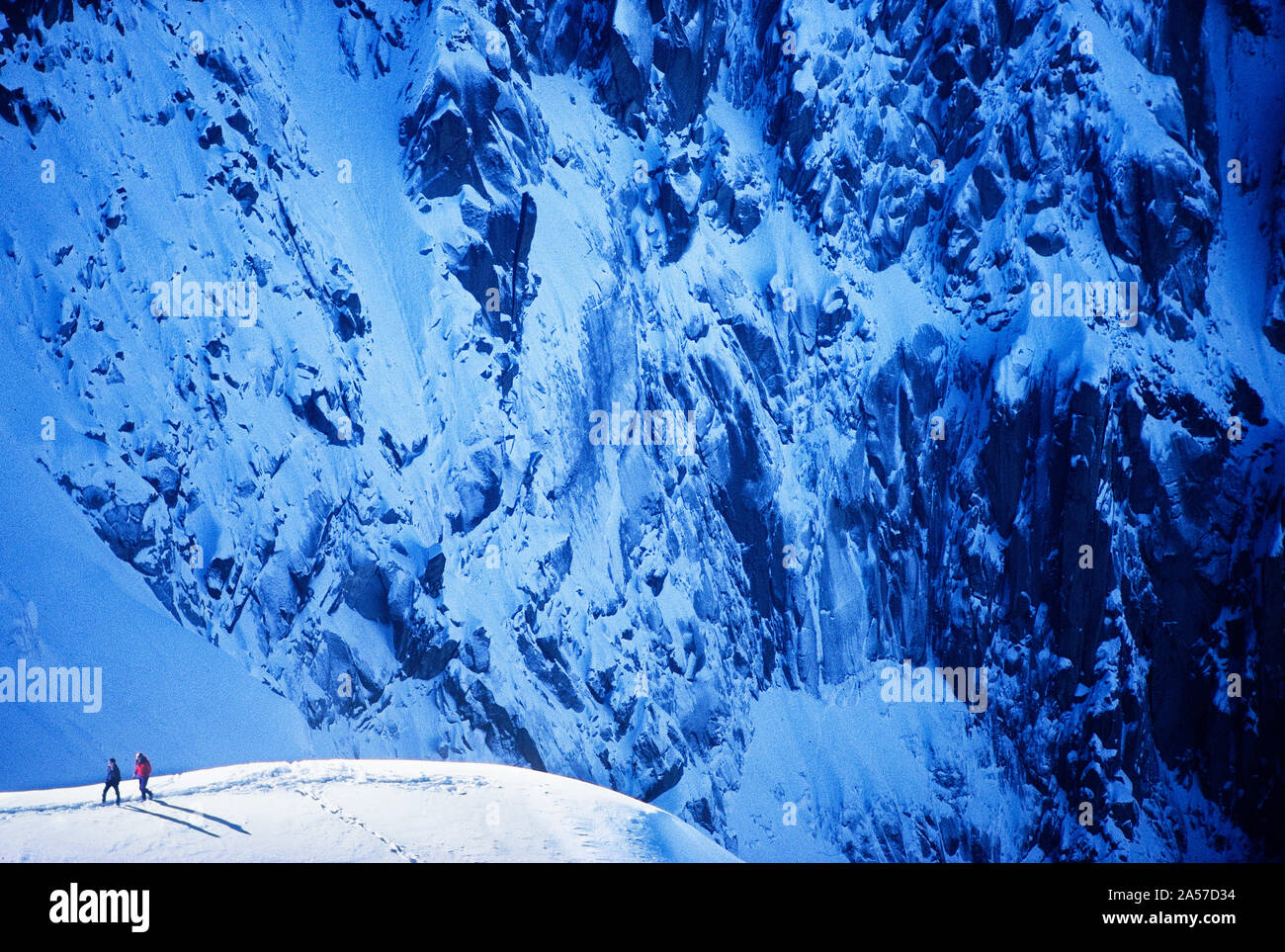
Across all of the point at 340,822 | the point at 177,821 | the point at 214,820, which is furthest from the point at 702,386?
the point at 177,821

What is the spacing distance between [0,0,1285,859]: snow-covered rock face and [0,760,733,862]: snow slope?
1.04 m

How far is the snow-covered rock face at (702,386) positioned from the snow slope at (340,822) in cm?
104

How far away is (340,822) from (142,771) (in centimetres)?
128

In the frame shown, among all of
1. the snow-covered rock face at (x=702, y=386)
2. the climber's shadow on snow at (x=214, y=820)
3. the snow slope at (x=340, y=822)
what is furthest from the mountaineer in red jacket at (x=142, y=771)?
the snow-covered rock face at (x=702, y=386)

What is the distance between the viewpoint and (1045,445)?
30.1 ft

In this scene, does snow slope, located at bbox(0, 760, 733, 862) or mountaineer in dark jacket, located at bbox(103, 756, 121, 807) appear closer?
snow slope, located at bbox(0, 760, 733, 862)

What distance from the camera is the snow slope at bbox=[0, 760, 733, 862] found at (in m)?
5.57

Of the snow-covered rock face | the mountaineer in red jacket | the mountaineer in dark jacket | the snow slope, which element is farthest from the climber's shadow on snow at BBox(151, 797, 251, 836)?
the snow-covered rock face

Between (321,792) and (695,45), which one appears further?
(695,45)

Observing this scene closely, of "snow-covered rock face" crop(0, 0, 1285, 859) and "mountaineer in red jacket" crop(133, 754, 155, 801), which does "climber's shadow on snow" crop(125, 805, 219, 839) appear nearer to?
"mountaineer in red jacket" crop(133, 754, 155, 801)

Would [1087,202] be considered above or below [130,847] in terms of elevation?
above

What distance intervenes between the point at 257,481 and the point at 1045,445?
7.03 metres
